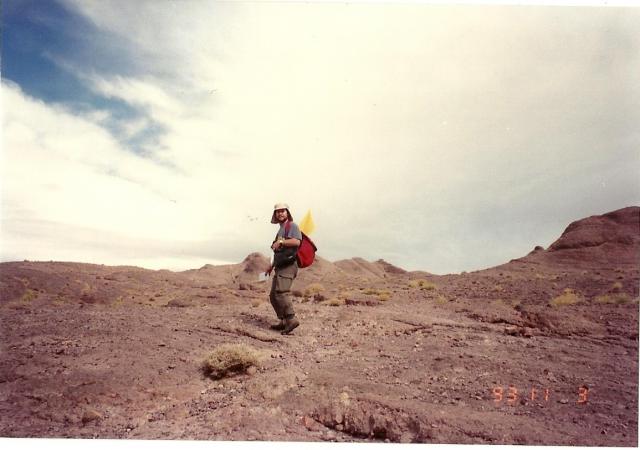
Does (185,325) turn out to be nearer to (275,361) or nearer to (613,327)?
(275,361)

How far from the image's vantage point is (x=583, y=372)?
520 centimetres

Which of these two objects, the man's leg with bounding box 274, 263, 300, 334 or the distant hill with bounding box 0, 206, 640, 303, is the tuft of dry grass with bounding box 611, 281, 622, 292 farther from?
the man's leg with bounding box 274, 263, 300, 334

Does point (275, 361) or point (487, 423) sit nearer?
point (487, 423)

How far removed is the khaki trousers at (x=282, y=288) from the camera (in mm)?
6965

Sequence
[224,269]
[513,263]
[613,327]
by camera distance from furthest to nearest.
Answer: [224,269], [513,263], [613,327]

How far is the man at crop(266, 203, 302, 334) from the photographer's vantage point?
6883 millimetres

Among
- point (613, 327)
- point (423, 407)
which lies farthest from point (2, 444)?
point (613, 327)

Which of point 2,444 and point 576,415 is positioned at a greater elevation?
point 576,415

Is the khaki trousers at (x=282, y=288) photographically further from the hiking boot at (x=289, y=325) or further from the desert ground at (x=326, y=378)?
the desert ground at (x=326, y=378)

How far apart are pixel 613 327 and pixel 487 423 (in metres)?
6.08

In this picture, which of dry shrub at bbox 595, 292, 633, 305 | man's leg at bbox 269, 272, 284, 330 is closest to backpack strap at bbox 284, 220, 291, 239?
man's leg at bbox 269, 272, 284, 330
